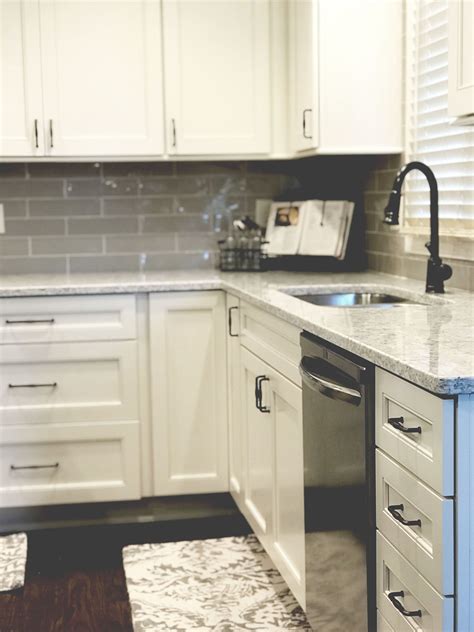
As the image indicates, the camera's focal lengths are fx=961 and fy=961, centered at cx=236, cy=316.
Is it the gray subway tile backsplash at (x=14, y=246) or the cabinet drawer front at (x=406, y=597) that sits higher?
the gray subway tile backsplash at (x=14, y=246)

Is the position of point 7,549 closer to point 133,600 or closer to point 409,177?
point 133,600

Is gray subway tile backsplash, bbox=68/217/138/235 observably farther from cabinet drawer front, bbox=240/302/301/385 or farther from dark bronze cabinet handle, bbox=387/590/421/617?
dark bronze cabinet handle, bbox=387/590/421/617

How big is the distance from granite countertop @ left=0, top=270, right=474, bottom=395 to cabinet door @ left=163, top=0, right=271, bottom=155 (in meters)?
0.52

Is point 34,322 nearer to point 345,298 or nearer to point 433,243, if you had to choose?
point 345,298

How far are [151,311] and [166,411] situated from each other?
0.37 meters

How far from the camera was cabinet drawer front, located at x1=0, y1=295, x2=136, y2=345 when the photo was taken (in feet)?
10.9

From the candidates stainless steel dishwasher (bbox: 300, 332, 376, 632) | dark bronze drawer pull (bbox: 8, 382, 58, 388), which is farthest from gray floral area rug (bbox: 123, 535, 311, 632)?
dark bronze drawer pull (bbox: 8, 382, 58, 388)

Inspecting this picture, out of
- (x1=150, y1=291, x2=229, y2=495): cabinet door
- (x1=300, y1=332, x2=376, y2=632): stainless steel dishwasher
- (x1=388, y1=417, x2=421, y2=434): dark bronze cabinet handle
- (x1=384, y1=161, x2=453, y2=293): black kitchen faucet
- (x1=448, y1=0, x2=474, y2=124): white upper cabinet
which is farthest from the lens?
(x1=150, y1=291, x2=229, y2=495): cabinet door

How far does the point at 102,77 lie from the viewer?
11.7ft

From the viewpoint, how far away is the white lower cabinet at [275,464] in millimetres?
2449

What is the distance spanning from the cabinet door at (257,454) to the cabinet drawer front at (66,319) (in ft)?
1.60

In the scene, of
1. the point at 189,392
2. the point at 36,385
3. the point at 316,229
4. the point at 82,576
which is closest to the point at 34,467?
the point at 36,385

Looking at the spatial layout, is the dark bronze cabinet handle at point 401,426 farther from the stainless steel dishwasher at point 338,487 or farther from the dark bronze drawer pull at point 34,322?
the dark bronze drawer pull at point 34,322

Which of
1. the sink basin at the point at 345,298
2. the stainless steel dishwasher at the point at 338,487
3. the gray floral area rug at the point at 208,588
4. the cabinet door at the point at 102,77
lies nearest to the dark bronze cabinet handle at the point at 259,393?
the sink basin at the point at 345,298
